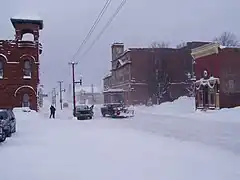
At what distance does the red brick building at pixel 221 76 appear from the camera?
152 feet

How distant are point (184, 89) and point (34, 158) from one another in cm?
7118

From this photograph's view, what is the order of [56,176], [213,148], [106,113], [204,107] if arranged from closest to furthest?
[56,176], [213,148], [106,113], [204,107]

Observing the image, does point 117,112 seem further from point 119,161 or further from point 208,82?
point 119,161

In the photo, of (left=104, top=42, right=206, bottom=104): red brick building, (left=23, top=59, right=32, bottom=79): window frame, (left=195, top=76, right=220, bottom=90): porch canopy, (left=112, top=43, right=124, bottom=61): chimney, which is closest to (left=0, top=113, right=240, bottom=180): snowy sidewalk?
(left=23, top=59, right=32, bottom=79): window frame

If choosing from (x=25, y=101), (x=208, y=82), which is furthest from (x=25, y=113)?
(x=208, y=82)

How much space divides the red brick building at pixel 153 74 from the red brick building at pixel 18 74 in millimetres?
35192

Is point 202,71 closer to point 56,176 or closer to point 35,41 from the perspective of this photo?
point 35,41

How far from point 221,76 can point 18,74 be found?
2365cm

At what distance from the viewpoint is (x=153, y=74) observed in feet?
262

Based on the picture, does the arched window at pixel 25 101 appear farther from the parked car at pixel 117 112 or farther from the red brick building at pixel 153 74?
the red brick building at pixel 153 74

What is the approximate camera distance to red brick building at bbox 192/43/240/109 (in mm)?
46219

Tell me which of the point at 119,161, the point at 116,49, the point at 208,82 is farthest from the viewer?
the point at 116,49

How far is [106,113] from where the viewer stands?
44594mm

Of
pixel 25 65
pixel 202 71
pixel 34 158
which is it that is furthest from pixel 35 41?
pixel 34 158
